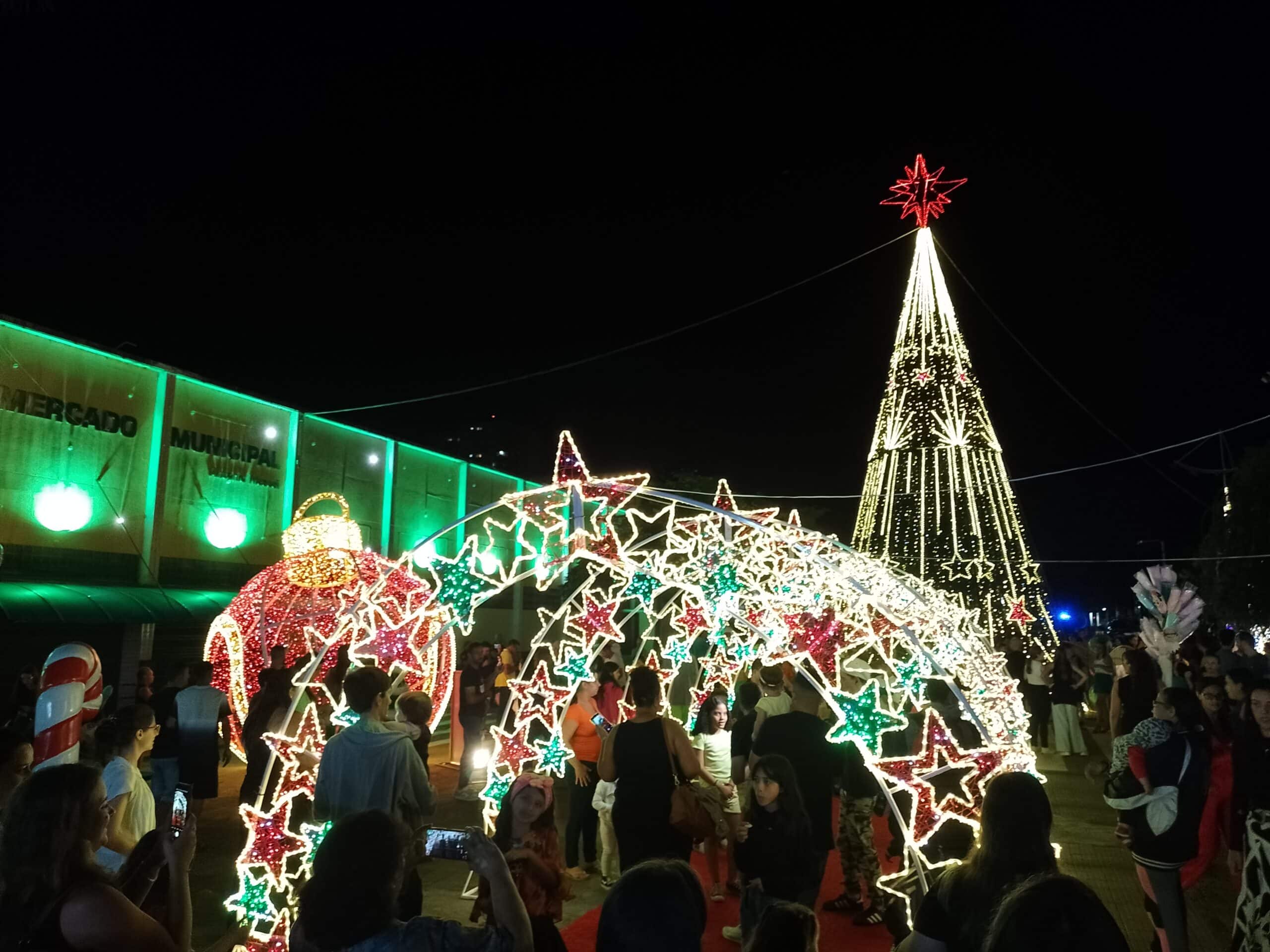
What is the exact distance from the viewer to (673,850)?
4555mm

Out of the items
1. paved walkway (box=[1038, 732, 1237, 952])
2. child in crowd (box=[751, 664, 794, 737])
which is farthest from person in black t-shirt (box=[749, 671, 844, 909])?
child in crowd (box=[751, 664, 794, 737])

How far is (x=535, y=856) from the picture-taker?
3.50m

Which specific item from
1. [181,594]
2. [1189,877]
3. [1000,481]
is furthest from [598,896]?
[1000,481]

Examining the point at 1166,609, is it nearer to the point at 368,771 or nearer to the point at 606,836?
the point at 606,836

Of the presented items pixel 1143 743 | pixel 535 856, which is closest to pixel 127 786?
pixel 535 856

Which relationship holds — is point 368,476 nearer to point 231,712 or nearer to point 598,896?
point 231,712

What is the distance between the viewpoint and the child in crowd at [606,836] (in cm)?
680

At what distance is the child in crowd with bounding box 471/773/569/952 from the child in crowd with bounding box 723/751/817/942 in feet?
3.48

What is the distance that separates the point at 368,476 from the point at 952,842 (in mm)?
16621

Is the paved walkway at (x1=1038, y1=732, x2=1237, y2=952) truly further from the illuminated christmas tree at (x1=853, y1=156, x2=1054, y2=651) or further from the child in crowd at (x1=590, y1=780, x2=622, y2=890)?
the illuminated christmas tree at (x1=853, y1=156, x2=1054, y2=651)

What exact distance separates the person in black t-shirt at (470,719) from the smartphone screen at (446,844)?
761cm

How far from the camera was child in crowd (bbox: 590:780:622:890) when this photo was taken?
6.80 metres

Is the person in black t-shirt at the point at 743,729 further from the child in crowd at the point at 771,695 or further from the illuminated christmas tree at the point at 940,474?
the illuminated christmas tree at the point at 940,474

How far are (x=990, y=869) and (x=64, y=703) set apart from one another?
463 centimetres
